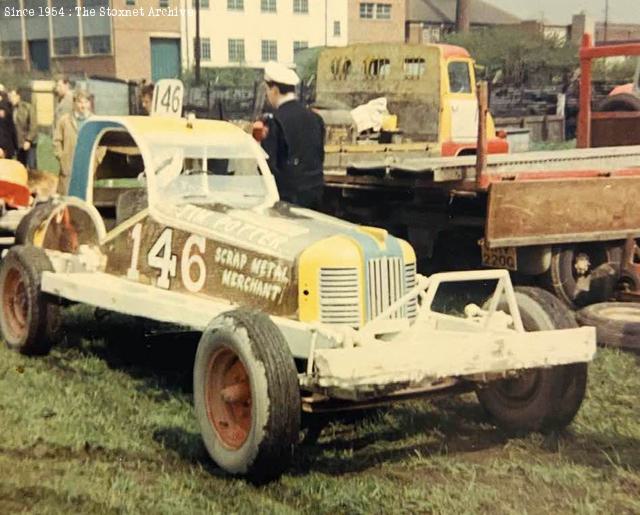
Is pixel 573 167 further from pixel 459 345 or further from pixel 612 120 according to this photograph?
pixel 459 345

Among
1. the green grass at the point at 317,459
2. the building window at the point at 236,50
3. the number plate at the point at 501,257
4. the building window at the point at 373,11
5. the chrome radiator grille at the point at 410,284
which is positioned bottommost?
the green grass at the point at 317,459

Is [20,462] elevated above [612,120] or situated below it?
below

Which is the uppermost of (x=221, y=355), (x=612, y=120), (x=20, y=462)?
(x=612, y=120)

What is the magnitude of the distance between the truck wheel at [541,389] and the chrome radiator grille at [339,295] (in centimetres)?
93

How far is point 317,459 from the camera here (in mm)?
5473

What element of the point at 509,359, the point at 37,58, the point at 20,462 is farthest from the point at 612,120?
the point at 37,58

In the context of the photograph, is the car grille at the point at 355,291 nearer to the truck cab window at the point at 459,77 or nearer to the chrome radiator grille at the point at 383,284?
the chrome radiator grille at the point at 383,284

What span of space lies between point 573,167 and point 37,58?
3393 cm

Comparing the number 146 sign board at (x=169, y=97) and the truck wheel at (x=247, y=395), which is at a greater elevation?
the number 146 sign board at (x=169, y=97)

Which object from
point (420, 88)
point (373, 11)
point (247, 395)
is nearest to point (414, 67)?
point (420, 88)

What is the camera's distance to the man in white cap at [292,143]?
24.3ft

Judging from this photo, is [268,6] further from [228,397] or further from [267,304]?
[228,397]

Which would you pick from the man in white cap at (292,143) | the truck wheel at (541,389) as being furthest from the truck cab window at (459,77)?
the truck wheel at (541,389)

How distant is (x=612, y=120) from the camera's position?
11812 mm
